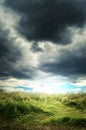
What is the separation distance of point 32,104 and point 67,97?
3.53 m

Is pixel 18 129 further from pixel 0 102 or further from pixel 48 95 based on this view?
pixel 48 95

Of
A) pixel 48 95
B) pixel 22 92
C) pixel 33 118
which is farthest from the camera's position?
pixel 48 95

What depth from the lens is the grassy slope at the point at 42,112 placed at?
15.7 meters

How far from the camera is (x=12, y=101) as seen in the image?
1934cm

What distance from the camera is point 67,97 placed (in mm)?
22141

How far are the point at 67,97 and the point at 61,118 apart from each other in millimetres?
5656

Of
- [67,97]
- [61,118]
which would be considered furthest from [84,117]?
[67,97]

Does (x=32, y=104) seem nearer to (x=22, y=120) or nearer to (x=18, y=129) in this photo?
(x=22, y=120)

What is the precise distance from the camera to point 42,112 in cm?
1930

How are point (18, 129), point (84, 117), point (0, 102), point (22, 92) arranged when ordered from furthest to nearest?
point (22, 92) → point (0, 102) → point (84, 117) → point (18, 129)

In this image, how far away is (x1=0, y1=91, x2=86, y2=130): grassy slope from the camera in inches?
618

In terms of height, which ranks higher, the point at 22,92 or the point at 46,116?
the point at 22,92

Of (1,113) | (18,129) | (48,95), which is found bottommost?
(18,129)

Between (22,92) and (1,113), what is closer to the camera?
(1,113)
